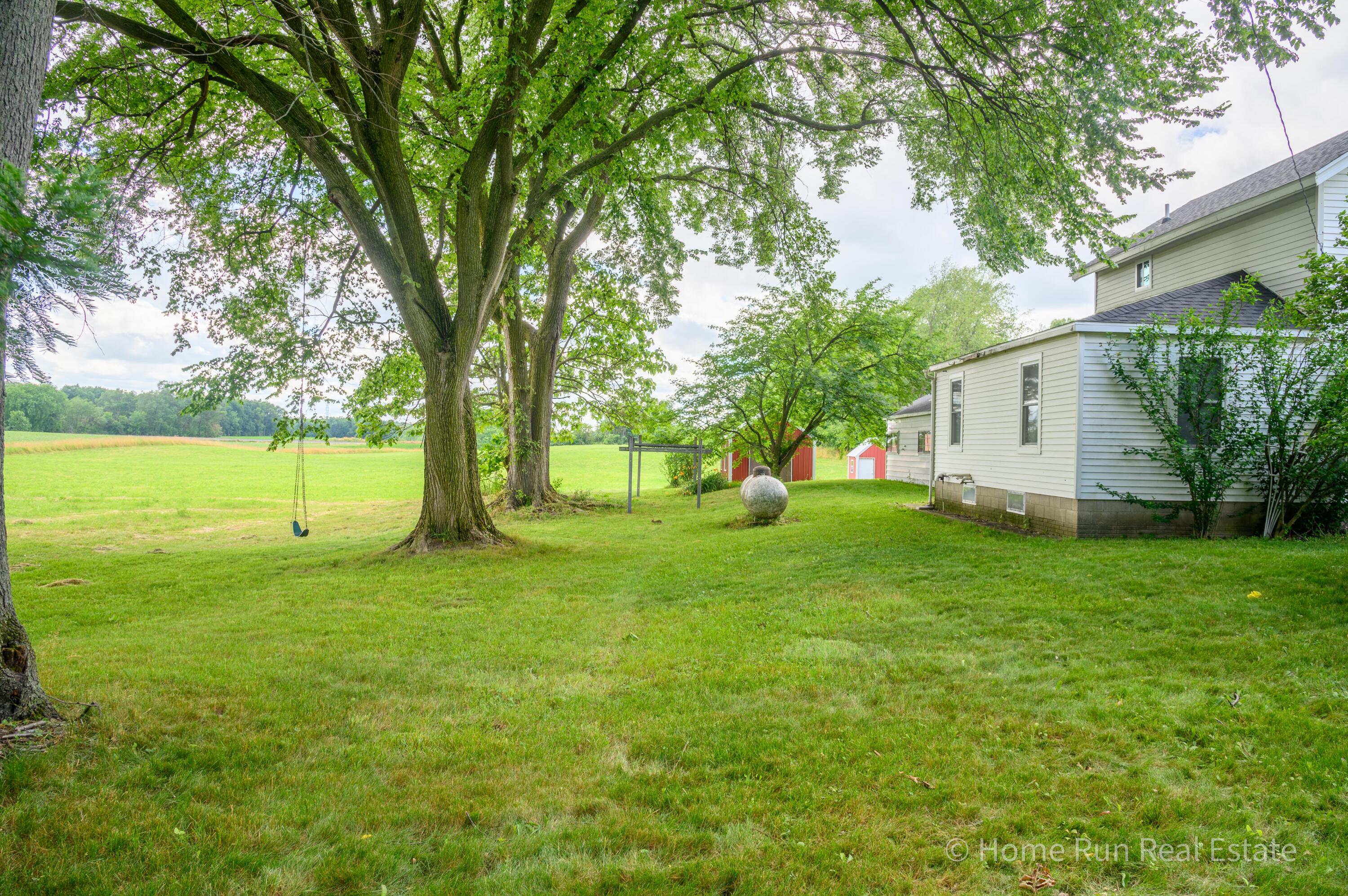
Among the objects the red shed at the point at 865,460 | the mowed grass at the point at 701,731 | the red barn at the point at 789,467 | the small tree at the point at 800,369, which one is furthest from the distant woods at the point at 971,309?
the mowed grass at the point at 701,731

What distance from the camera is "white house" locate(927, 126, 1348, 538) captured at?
11.1m

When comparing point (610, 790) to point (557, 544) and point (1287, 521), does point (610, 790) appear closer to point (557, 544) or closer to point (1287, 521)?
point (557, 544)

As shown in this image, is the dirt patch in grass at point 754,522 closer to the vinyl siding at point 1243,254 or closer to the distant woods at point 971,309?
the vinyl siding at point 1243,254

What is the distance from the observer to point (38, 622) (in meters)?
7.19

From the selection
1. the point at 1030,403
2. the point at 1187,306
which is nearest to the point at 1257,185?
the point at 1187,306

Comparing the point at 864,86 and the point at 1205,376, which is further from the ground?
the point at 864,86

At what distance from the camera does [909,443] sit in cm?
2769

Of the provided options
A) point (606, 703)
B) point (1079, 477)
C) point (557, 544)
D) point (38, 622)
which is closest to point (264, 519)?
point (557, 544)

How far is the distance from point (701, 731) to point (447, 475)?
843 cm

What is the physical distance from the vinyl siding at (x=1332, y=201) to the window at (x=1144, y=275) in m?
4.26

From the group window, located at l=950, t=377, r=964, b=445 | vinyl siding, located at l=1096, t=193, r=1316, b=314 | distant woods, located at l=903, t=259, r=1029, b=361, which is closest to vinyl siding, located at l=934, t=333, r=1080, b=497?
window, located at l=950, t=377, r=964, b=445

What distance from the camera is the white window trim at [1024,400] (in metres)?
12.2

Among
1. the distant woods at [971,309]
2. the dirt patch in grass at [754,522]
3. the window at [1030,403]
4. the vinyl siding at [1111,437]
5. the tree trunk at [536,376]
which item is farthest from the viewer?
the distant woods at [971,309]

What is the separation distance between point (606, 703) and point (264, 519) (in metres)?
20.3
